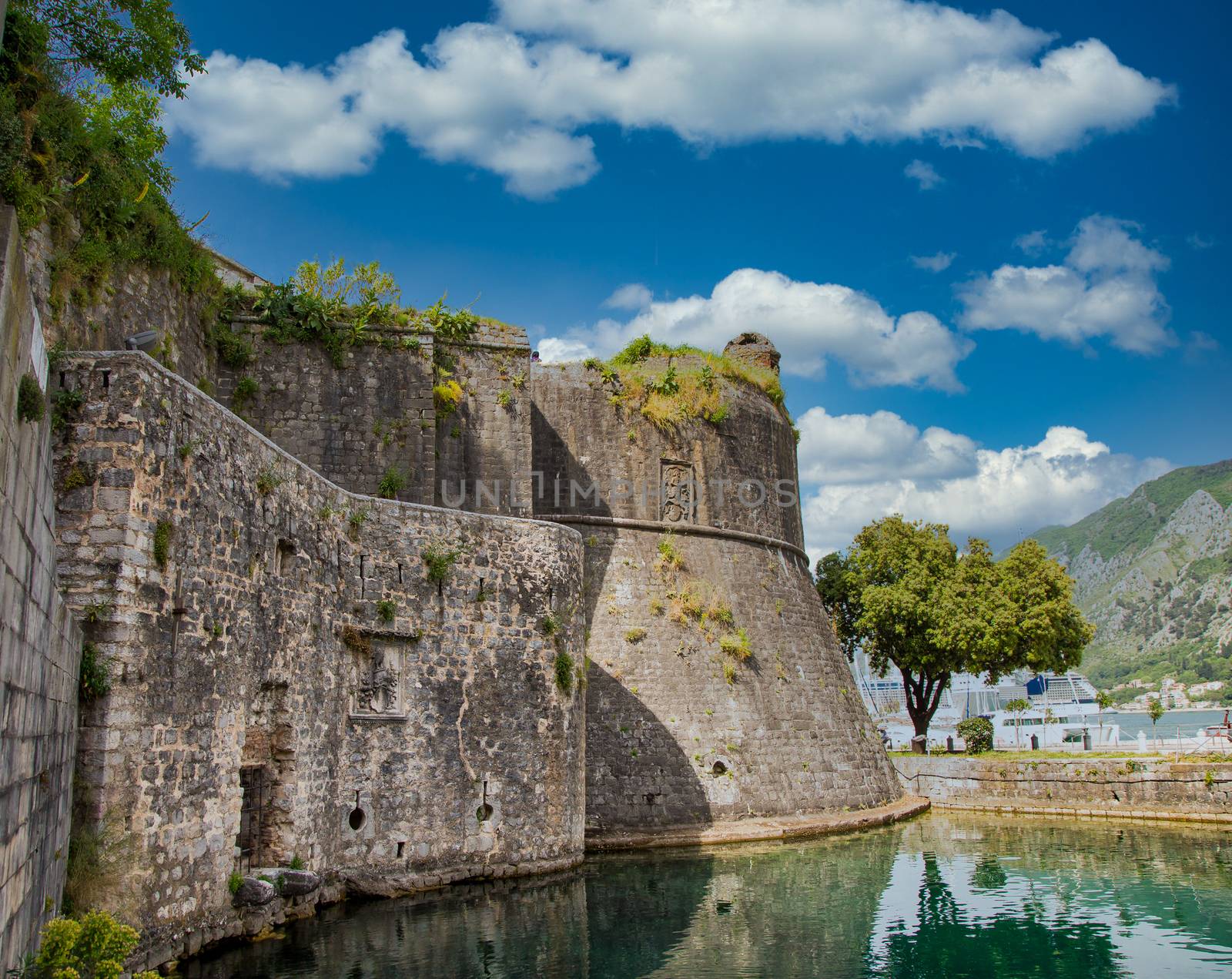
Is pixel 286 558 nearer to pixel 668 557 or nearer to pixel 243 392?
pixel 243 392

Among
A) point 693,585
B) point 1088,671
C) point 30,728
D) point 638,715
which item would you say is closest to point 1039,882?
point 638,715

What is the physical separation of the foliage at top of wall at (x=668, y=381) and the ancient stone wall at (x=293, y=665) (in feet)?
20.8

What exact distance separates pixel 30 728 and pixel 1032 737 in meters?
32.3

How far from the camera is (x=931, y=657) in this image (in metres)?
29.2

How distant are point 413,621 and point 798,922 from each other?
6.30 meters

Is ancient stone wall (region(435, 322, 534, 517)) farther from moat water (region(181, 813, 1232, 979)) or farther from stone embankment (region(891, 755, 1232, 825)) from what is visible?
stone embankment (region(891, 755, 1232, 825))

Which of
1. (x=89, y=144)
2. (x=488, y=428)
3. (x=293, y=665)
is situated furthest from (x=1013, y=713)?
(x=89, y=144)

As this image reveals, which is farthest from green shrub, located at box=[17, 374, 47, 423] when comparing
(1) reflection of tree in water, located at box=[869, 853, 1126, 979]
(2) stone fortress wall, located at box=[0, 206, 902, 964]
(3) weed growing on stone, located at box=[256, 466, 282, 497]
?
(1) reflection of tree in water, located at box=[869, 853, 1126, 979]

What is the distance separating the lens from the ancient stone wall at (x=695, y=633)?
63.7 feet

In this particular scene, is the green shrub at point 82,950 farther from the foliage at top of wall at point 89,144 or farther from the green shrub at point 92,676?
the foliage at top of wall at point 89,144

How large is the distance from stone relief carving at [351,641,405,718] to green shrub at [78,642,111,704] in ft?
17.1

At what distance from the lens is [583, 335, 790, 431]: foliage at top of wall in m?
22.5

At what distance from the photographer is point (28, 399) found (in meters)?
6.09

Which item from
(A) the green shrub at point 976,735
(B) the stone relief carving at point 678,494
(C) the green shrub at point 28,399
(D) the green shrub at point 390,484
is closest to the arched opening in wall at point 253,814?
(C) the green shrub at point 28,399
